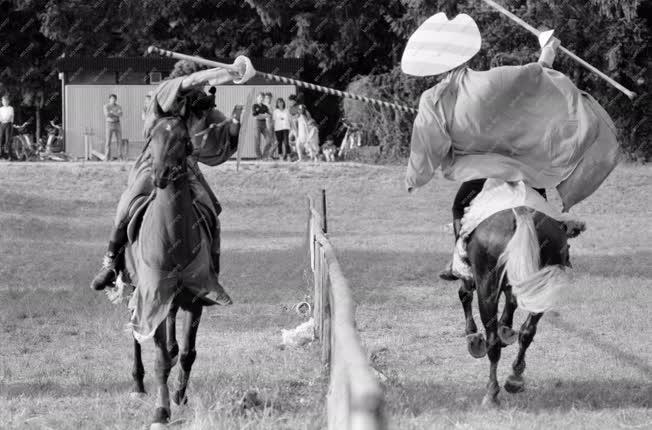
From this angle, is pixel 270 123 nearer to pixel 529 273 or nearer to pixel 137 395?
pixel 137 395

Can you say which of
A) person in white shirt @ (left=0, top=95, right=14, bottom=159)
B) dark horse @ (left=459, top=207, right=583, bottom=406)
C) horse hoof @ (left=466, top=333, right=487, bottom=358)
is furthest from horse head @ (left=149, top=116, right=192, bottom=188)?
person in white shirt @ (left=0, top=95, right=14, bottom=159)

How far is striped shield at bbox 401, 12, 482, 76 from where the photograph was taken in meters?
8.98

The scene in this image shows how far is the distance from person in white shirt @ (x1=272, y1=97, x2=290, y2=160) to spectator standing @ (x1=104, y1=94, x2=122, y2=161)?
4.09 metres

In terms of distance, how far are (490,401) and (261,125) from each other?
23102mm

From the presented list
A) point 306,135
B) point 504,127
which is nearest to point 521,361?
point 504,127

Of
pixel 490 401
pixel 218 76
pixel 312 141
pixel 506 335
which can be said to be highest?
pixel 218 76

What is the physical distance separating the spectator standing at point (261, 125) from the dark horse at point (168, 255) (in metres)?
22.5

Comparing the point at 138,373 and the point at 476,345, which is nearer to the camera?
the point at 138,373

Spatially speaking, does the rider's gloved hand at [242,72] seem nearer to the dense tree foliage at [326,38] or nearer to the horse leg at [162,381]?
the horse leg at [162,381]

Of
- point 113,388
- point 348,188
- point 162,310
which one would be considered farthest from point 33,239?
point 162,310

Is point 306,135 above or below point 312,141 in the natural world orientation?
above

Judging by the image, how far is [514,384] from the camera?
8609mm

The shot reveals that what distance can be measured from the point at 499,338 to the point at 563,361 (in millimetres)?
1814

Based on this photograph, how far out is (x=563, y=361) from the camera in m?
10.2
